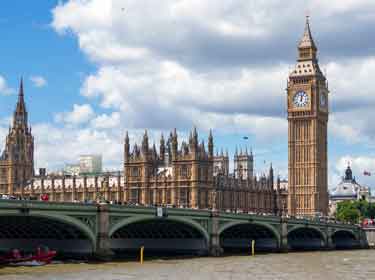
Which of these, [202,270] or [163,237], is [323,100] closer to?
[163,237]

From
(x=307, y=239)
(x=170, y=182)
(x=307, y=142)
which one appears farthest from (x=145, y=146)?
(x=307, y=239)

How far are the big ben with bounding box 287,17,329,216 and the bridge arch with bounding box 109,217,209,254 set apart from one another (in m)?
90.2

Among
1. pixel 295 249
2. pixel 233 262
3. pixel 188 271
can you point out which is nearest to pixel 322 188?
pixel 295 249

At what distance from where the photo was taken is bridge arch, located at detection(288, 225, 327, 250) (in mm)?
133375

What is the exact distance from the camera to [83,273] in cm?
7112

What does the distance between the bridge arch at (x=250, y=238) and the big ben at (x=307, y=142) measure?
221 feet

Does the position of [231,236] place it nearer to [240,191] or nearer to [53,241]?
[53,241]

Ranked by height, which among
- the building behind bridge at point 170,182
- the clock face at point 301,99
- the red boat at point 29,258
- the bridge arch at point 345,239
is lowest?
the bridge arch at point 345,239

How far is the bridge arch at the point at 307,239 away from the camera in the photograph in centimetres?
13338

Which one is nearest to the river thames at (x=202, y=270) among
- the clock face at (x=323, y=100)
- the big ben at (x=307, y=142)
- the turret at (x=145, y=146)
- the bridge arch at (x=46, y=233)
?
the bridge arch at (x=46, y=233)

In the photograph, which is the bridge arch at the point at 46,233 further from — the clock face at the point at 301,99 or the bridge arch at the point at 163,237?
the clock face at the point at 301,99

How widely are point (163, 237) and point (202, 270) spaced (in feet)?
83.9

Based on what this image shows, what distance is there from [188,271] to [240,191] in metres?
112

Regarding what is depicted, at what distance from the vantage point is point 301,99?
19400 cm
